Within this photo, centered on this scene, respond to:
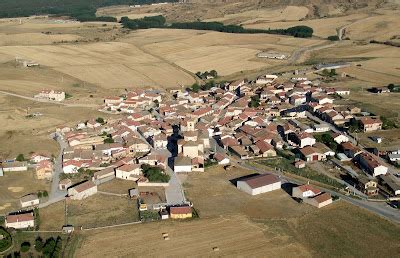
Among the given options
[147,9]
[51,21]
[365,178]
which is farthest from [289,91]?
[147,9]

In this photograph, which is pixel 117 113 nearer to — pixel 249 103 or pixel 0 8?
pixel 249 103

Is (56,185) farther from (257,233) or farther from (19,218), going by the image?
(257,233)

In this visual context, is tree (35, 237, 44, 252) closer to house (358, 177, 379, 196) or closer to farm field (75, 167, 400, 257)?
farm field (75, 167, 400, 257)

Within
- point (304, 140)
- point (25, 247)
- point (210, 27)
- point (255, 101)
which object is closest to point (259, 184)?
point (304, 140)

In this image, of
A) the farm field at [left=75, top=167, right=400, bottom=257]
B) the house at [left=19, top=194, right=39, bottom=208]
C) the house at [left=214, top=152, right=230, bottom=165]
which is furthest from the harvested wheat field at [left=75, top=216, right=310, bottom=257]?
the house at [left=214, top=152, right=230, bottom=165]

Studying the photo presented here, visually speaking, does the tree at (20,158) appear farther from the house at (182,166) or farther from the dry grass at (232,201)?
the dry grass at (232,201)

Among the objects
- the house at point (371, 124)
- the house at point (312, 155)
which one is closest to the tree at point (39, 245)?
the house at point (312, 155)
